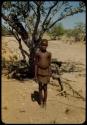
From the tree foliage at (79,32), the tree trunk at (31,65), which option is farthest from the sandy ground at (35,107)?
the tree foliage at (79,32)

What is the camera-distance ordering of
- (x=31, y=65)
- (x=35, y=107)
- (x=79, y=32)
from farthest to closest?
(x=79, y=32) → (x=31, y=65) → (x=35, y=107)

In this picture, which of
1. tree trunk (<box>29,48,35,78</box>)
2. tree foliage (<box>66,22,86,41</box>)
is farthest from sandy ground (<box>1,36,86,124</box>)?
tree foliage (<box>66,22,86,41</box>)

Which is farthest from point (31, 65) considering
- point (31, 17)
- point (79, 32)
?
point (79, 32)

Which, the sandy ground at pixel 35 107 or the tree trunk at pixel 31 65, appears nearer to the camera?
the sandy ground at pixel 35 107

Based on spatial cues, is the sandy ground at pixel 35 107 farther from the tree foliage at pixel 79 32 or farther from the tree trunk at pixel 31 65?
the tree foliage at pixel 79 32

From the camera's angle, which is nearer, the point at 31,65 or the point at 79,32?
the point at 31,65

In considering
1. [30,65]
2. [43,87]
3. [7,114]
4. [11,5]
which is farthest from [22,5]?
[7,114]

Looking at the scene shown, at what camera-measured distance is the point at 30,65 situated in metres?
11.3

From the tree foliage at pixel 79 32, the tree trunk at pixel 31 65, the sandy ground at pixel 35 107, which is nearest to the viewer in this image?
the sandy ground at pixel 35 107

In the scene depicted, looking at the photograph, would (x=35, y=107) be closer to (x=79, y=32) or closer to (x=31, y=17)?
(x=31, y=17)

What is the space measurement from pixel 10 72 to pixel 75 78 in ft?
7.33

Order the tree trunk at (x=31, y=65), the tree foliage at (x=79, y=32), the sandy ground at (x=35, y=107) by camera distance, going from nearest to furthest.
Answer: the sandy ground at (x=35, y=107) → the tree trunk at (x=31, y=65) → the tree foliage at (x=79, y=32)

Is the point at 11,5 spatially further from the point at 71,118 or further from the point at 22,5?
the point at 71,118

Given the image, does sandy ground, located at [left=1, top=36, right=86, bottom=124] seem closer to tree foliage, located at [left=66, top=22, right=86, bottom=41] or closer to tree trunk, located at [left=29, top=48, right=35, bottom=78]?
tree trunk, located at [left=29, top=48, right=35, bottom=78]
